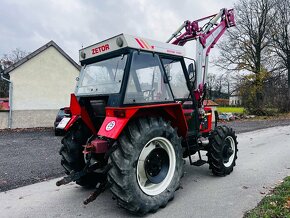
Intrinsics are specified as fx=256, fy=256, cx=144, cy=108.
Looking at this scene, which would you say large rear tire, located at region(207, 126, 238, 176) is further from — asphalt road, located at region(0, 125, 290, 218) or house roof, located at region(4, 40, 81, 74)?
house roof, located at region(4, 40, 81, 74)

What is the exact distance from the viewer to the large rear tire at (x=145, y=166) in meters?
3.28

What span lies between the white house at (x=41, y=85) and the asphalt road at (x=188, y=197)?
11593 millimetres

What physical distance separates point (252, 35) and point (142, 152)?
29.5 meters

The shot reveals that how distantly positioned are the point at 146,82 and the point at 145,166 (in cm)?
126

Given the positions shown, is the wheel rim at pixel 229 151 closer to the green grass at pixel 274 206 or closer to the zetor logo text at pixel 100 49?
the green grass at pixel 274 206

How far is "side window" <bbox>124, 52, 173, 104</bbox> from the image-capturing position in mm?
3666

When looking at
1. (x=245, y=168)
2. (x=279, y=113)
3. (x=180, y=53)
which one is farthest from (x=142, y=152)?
(x=279, y=113)

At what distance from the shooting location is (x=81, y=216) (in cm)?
350

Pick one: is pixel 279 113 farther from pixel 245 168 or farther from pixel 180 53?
pixel 180 53

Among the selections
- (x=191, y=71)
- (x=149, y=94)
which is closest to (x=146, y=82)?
(x=149, y=94)

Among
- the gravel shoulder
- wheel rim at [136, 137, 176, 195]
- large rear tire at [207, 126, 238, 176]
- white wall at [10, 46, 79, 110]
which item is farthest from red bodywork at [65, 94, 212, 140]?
white wall at [10, 46, 79, 110]

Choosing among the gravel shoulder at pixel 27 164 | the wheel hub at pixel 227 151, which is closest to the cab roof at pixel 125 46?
the wheel hub at pixel 227 151

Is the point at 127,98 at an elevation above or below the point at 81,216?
above

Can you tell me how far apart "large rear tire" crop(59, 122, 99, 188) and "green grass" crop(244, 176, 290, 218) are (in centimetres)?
258
